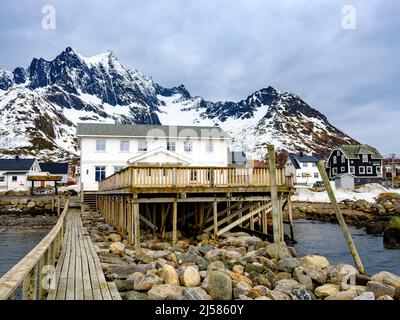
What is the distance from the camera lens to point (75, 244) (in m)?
14.2

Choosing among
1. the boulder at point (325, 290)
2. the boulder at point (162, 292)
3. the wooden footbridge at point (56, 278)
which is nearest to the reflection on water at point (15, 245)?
the wooden footbridge at point (56, 278)

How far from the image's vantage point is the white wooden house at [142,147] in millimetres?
41125

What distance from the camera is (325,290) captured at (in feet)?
32.3

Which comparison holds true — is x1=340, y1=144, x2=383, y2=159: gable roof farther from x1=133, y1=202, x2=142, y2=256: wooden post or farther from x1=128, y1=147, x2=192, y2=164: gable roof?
x1=133, y1=202, x2=142, y2=256: wooden post

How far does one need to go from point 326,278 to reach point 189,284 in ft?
15.1

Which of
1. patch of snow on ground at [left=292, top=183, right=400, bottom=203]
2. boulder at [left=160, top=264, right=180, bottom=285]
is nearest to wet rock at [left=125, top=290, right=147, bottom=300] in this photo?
boulder at [left=160, top=264, right=180, bottom=285]

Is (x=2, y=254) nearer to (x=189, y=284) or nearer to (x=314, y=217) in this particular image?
(x=189, y=284)

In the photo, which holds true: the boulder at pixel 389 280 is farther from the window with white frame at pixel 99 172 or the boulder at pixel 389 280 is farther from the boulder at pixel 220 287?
the window with white frame at pixel 99 172

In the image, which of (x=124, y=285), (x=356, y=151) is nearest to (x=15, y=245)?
(x=124, y=285)

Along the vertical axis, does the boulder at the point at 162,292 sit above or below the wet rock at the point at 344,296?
above

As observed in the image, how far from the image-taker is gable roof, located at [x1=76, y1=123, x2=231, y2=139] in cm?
4328

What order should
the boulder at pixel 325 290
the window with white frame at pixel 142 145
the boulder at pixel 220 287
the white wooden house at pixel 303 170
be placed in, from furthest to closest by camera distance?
the white wooden house at pixel 303 170 → the window with white frame at pixel 142 145 → the boulder at pixel 325 290 → the boulder at pixel 220 287

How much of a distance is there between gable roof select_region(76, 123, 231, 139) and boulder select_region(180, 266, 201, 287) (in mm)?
35025
